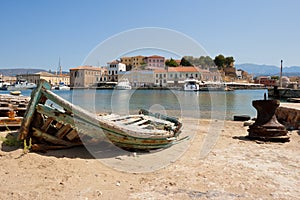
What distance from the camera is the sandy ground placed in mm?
3471

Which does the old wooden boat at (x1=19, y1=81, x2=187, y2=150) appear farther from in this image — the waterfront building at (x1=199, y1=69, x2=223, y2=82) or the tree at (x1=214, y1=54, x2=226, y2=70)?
the tree at (x1=214, y1=54, x2=226, y2=70)

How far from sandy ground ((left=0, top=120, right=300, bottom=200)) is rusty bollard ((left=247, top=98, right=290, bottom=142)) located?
1498 mm

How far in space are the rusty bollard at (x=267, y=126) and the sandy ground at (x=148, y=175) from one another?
150cm

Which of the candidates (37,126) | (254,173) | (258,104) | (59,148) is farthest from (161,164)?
(258,104)

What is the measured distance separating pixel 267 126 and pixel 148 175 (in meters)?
4.65

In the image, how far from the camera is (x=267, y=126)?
293 inches

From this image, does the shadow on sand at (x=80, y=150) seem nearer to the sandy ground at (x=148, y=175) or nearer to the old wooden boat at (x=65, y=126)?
the sandy ground at (x=148, y=175)

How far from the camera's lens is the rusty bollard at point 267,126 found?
285 inches

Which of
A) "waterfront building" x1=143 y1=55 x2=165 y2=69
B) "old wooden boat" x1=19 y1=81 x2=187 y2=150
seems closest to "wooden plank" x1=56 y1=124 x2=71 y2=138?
"old wooden boat" x1=19 y1=81 x2=187 y2=150

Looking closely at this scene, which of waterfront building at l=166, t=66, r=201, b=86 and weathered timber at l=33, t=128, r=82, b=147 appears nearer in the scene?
weathered timber at l=33, t=128, r=82, b=147

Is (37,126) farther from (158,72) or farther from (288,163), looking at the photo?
(158,72)

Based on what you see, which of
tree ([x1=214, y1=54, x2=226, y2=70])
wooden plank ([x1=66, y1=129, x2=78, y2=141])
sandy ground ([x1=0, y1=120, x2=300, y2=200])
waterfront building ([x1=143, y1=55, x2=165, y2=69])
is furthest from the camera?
tree ([x1=214, y1=54, x2=226, y2=70])

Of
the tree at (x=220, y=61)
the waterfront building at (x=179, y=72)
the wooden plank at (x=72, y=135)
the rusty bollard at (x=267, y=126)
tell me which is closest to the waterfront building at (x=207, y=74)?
the waterfront building at (x=179, y=72)

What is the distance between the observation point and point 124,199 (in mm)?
3330
